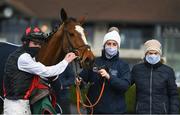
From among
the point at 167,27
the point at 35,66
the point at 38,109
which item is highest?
the point at 167,27

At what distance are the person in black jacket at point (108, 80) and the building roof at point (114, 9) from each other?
77.4 ft

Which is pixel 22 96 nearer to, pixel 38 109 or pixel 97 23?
Result: pixel 38 109

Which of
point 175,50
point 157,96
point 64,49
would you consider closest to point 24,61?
point 64,49

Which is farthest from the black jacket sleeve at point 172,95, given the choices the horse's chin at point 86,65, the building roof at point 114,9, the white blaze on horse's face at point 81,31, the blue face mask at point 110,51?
the building roof at point 114,9

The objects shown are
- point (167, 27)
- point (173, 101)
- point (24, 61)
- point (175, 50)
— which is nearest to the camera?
point (24, 61)

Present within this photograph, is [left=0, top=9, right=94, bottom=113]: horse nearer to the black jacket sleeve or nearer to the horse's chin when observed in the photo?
the horse's chin

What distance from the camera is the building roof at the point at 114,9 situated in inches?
1212

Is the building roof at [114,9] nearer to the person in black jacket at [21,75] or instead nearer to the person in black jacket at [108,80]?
the person in black jacket at [108,80]

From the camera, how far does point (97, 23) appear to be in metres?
31.3

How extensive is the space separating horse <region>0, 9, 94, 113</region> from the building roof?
945 inches

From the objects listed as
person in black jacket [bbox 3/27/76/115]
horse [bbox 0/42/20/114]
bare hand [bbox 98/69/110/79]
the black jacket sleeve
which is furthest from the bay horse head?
the black jacket sleeve

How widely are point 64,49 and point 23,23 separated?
87.5 feet

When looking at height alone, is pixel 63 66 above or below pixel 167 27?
below

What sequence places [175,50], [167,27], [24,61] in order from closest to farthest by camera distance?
[24,61], [175,50], [167,27]
